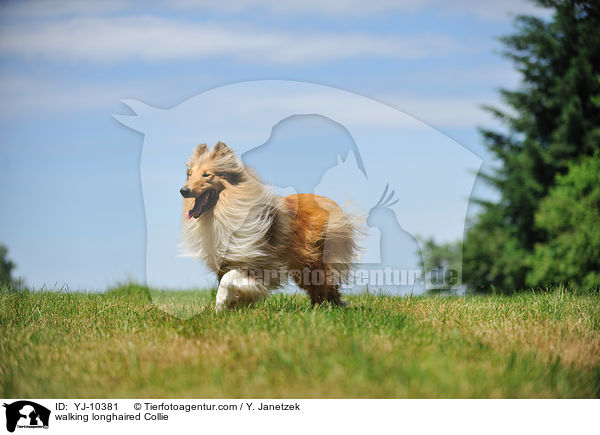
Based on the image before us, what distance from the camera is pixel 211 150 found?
4488 mm

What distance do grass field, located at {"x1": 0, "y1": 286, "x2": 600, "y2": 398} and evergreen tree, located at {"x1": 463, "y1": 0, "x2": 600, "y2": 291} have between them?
11.7 metres

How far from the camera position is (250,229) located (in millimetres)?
4699

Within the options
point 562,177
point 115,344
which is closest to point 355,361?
point 115,344

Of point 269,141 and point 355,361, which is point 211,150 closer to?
point 269,141

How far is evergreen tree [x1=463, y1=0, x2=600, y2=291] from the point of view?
15664 millimetres

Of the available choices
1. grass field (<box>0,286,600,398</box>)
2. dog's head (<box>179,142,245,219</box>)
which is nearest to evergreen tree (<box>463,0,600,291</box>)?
grass field (<box>0,286,600,398</box>)

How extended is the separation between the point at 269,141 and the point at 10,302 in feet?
10.9

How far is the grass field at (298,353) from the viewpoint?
10.5 feet

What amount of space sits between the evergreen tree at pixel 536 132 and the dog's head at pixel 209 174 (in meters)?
12.6

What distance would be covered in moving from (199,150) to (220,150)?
180mm
